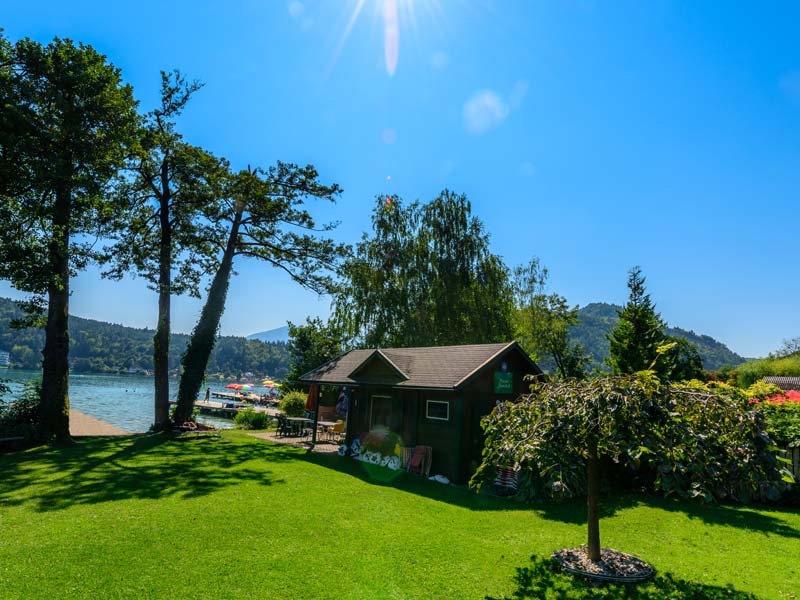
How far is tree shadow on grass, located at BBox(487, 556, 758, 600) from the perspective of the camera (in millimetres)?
5832

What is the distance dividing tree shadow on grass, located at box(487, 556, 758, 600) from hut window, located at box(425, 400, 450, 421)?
775 centimetres

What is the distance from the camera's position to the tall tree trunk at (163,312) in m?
20.9

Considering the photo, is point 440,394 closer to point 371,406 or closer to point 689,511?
point 371,406

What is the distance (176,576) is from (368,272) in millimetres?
27208

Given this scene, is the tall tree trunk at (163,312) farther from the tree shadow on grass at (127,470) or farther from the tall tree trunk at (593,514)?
the tall tree trunk at (593,514)

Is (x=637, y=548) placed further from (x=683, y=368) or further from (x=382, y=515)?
(x=683, y=368)

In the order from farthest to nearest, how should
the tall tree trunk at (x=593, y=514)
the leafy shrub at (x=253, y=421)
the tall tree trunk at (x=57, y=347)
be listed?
the leafy shrub at (x=253, y=421) → the tall tree trunk at (x=57, y=347) → the tall tree trunk at (x=593, y=514)

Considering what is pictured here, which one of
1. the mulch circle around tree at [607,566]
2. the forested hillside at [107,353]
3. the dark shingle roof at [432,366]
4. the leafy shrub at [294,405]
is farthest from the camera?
the forested hillside at [107,353]

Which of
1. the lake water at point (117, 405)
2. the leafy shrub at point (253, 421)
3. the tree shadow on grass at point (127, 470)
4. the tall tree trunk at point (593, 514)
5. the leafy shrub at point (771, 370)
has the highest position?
the leafy shrub at point (771, 370)

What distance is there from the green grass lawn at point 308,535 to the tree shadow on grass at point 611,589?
0.76ft

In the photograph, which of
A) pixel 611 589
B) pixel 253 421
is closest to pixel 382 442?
pixel 611 589

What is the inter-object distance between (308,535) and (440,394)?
24.8 feet

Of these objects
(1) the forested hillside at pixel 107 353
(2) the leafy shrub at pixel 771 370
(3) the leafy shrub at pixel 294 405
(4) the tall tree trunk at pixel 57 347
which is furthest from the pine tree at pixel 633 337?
(1) the forested hillside at pixel 107 353

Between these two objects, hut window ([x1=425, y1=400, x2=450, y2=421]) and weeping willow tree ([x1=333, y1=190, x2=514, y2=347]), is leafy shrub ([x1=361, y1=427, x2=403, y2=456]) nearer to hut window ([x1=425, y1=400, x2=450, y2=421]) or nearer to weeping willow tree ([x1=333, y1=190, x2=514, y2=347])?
hut window ([x1=425, y1=400, x2=450, y2=421])
